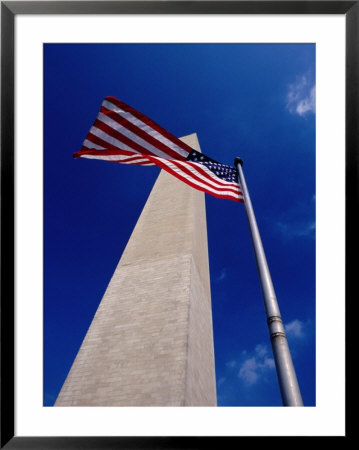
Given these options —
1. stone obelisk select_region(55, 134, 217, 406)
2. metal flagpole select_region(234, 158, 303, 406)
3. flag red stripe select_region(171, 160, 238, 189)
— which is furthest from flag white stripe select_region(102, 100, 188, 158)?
metal flagpole select_region(234, 158, 303, 406)

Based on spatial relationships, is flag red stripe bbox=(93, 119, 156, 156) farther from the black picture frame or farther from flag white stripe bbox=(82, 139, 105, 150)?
the black picture frame

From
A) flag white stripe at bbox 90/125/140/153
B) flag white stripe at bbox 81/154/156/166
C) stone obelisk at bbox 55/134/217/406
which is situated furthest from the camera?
flag white stripe at bbox 90/125/140/153

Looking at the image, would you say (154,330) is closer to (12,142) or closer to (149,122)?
(149,122)

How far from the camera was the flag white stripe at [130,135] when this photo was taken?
689 cm

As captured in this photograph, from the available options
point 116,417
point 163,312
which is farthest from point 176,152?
point 116,417

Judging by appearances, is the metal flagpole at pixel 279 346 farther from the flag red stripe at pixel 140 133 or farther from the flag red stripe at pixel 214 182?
the flag red stripe at pixel 140 133

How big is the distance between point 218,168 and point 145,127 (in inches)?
53.3

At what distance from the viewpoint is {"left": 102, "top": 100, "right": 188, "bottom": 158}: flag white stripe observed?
23.0 ft

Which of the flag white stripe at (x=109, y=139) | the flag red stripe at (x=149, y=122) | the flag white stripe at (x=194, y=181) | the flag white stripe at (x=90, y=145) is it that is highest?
the flag red stripe at (x=149, y=122)

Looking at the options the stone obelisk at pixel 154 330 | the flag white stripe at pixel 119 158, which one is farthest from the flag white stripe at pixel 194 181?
the stone obelisk at pixel 154 330

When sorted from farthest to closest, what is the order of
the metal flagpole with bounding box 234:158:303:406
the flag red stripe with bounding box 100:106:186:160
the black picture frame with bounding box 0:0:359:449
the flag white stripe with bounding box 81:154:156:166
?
the flag red stripe with bounding box 100:106:186:160 < the flag white stripe with bounding box 81:154:156:166 < the black picture frame with bounding box 0:0:359:449 < the metal flagpole with bounding box 234:158:303:406

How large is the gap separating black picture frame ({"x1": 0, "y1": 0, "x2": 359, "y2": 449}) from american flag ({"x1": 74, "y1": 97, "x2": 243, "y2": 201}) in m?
2.29

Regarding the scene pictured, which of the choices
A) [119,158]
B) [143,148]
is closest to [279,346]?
[119,158]

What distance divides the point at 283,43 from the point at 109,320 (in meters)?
5.26
